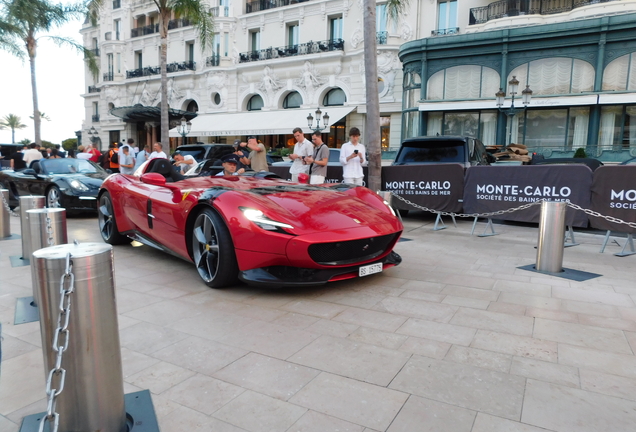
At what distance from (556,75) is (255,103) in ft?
62.5

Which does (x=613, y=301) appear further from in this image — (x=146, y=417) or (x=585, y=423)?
(x=146, y=417)

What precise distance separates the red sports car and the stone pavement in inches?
10.3

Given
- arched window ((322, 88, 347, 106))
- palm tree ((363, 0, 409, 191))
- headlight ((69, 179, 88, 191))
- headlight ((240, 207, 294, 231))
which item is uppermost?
arched window ((322, 88, 347, 106))

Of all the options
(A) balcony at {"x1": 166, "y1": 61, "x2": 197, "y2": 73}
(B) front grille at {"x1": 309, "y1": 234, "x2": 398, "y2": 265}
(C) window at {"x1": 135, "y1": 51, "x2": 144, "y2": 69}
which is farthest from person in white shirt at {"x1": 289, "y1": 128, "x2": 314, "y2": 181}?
(C) window at {"x1": 135, "y1": 51, "x2": 144, "y2": 69}

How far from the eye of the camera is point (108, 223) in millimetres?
6359

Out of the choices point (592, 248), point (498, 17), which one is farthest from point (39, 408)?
point (498, 17)

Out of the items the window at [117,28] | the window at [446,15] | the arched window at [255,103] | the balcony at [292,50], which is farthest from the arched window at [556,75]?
the window at [117,28]

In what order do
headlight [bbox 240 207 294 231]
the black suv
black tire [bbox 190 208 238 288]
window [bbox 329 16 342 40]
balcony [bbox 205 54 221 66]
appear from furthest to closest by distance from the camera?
balcony [bbox 205 54 221 66]
window [bbox 329 16 342 40]
the black suv
black tire [bbox 190 208 238 288]
headlight [bbox 240 207 294 231]

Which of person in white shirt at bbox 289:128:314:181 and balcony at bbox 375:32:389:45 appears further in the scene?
balcony at bbox 375:32:389:45

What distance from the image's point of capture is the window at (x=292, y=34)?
2975cm

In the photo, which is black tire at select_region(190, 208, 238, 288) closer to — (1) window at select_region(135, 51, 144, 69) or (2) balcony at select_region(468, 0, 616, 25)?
(2) balcony at select_region(468, 0, 616, 25)

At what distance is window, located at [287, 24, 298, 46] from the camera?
29.8m

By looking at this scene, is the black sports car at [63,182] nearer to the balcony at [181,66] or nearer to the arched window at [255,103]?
the arched window at [255,103]

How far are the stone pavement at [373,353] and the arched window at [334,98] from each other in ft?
79.9
